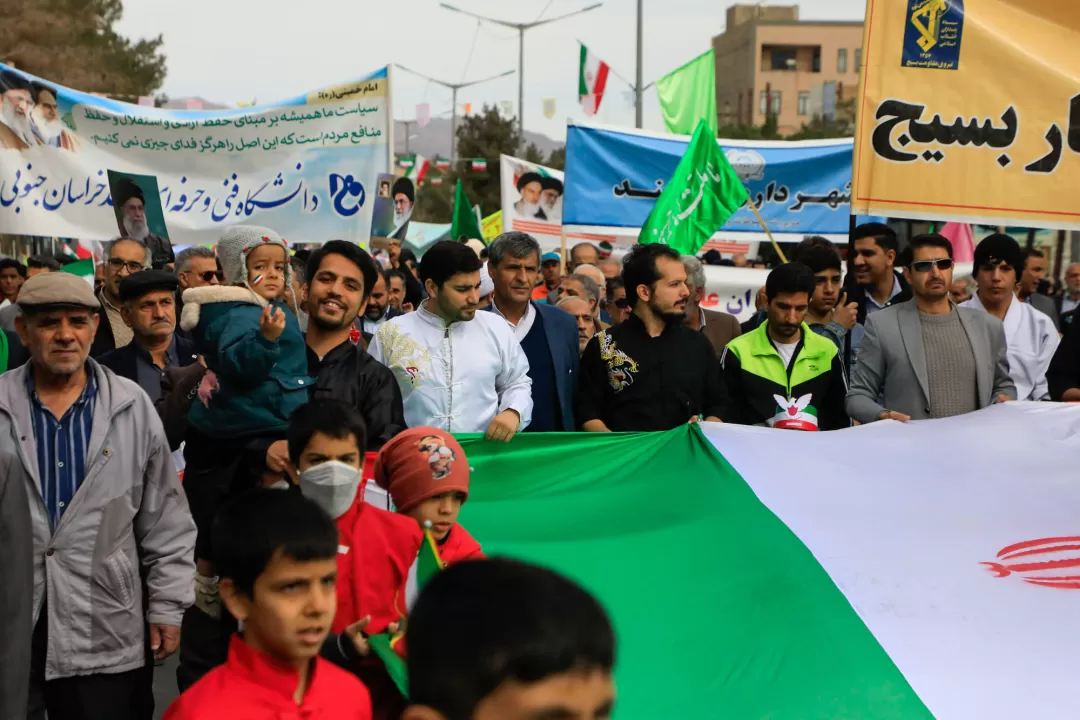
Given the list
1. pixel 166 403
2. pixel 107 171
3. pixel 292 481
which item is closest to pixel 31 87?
pixel 107 171

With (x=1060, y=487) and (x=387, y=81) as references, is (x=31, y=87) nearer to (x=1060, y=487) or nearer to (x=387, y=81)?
(x=387, y=81)

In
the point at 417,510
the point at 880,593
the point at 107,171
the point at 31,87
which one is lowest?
the point at 880,593

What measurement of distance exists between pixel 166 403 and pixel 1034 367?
14.8 ft

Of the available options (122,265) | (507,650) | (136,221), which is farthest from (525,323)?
(136,221)

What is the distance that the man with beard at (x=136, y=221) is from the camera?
9562 mm

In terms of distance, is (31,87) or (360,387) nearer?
(360,387)

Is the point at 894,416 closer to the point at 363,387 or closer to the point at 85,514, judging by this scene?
the point at 363,387

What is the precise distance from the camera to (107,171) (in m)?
9.96

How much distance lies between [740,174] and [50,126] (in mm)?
7027

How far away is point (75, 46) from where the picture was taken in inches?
1506

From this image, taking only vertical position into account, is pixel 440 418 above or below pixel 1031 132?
below

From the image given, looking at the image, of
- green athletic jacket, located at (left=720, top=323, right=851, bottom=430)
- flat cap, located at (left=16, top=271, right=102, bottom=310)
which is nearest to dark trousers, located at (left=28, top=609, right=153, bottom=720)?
flat cap, located at (left=16, top=271, right=102, bottom=310)

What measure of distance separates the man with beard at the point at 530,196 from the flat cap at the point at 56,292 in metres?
13.5

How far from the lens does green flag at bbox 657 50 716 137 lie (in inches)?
671
